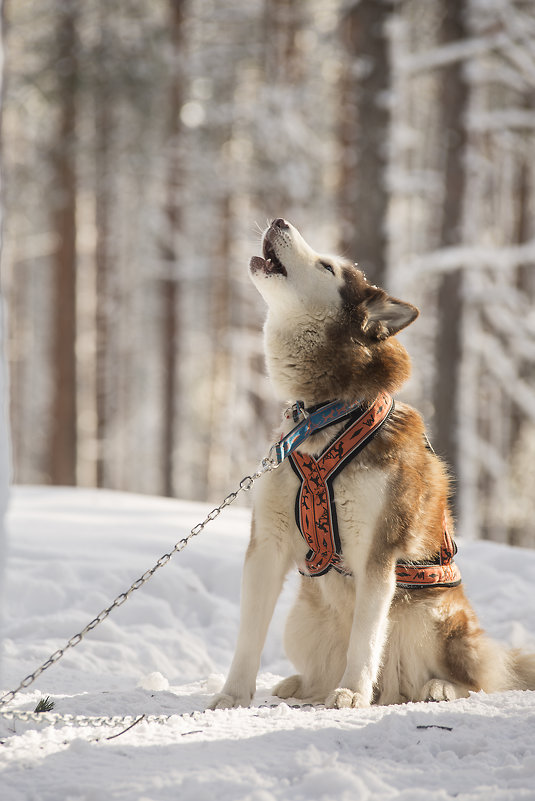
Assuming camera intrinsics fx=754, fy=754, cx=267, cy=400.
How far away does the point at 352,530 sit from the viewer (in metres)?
2.72

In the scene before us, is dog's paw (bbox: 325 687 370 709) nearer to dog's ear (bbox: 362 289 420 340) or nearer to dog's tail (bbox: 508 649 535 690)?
dog's tail (bbox: 508 649 535 690)

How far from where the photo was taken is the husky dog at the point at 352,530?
107 inches

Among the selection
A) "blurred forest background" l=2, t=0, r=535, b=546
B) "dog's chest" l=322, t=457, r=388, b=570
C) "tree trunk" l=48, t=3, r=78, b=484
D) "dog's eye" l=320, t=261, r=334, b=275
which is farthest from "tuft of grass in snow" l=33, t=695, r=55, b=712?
"tree trunk" l=48, t=3, r=78, b=484

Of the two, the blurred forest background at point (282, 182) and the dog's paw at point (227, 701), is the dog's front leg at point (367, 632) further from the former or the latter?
the blurred forest background at point (282, 182)

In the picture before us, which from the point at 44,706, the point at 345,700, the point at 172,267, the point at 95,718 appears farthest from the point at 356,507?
the point at 172,267

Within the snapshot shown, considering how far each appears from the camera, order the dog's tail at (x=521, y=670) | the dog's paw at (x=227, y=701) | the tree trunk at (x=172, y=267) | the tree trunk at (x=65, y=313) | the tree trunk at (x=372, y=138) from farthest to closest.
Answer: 1. the tree trunk at (x=172, y=267)
2. the tree trunk at (x=65, y=313)
3. the tree trunk at (x=372, y=138)
4. the dog's tail at (x=521, y=670)
5. the dog's paw at (x=227, y=701)

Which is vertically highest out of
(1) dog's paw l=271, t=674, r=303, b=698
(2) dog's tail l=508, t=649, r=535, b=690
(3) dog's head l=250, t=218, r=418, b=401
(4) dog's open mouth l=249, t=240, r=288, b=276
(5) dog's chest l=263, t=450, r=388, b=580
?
(4) dog's open mouth l=249, t=240, r=288, b=276

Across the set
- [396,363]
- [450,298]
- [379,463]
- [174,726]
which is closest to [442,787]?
[174,726]

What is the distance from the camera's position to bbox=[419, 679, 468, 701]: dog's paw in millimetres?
2820

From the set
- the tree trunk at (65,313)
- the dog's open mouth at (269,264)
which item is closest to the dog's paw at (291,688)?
the dog's open mouth at (269,264)

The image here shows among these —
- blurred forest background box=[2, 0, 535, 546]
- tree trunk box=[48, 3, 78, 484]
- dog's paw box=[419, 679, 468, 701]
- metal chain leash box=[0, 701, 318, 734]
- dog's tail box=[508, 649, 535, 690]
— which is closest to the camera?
metal chain leash box=[0, 701, 318, 734]

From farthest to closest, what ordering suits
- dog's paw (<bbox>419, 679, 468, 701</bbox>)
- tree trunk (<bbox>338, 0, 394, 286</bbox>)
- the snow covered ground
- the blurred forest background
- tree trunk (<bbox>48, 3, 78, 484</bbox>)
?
tree trunk (<bbox>48, 3, 78, 484</bbox>) < the blurred forest background < tree trunk (<bbox>338, 0, 394, 286</bbox>) < dog's paw (<bbox>419, 679, 468, 701</bbox>) < the snow covered ground

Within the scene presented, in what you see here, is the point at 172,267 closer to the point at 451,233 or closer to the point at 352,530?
the point at 451,233

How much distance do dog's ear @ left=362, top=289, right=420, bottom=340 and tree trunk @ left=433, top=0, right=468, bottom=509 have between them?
6.00m
